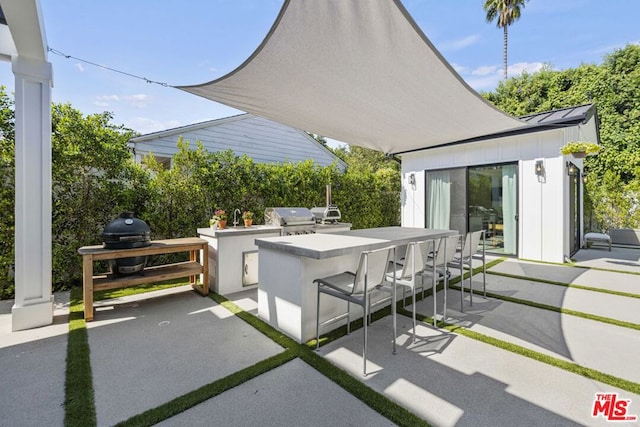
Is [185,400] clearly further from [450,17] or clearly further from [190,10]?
[450,17]

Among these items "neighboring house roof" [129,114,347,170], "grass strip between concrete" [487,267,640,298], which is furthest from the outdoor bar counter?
"neighboring house roof" [129,114,347,170]

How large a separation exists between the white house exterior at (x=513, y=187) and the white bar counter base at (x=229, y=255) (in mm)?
5844

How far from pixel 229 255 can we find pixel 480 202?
6652 millimetres

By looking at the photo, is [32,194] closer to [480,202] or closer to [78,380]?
[78,380]

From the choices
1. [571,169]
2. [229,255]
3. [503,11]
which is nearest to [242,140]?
[229,255]

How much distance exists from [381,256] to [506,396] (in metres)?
1.30

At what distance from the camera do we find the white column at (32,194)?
3.12m

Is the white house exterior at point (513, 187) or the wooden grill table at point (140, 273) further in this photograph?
the white house exterior at point (513, 187)

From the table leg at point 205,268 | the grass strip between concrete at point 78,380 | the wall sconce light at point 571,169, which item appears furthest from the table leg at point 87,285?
the wall sconce light at point 571,169

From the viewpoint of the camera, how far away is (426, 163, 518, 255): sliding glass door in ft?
23.6

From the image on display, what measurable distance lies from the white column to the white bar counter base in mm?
1844

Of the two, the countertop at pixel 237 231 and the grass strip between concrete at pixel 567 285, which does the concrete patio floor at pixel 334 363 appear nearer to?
the grass strip between concrete at pixel 567 285

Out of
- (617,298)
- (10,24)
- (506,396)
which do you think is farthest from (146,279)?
(617,298)

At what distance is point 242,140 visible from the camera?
9.97 meters
